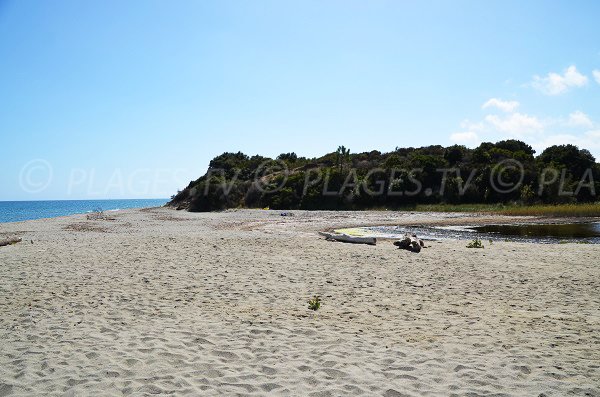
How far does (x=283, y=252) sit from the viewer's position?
14906 millimetres

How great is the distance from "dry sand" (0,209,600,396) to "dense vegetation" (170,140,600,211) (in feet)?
139

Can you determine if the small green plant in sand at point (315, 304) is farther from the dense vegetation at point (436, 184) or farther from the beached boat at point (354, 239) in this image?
the dense vegetation at point (436, 184)

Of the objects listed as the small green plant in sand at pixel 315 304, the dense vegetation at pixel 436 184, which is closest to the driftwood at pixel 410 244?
the small green plant in sand at pixel 315 304

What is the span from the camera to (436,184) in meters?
56.6

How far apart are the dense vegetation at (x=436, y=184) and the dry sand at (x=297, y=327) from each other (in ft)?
139

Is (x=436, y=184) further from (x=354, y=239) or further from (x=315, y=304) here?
(x=315, y=304)

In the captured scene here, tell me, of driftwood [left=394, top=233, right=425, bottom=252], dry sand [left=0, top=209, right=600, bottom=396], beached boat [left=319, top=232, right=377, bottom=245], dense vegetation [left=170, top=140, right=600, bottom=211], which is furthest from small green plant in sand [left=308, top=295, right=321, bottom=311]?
dense vegetation [left=170, top=140, right=600, bottom=211]

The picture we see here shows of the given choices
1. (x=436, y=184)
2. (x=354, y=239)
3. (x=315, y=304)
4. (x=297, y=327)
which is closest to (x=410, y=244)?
(x=354, y=239)

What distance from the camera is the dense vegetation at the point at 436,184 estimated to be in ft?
169

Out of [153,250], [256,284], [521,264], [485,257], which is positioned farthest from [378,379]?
[153,250]

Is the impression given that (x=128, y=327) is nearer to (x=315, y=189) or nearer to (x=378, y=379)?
(x=378, y=379)

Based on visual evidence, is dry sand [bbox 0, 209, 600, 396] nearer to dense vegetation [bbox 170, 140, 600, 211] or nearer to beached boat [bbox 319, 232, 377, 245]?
beached boat [bbox 319, 232, 377, 245]

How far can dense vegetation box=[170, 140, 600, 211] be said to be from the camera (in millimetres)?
51656

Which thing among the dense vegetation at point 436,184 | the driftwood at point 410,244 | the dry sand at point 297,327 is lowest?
the dry sand at point 297,327
